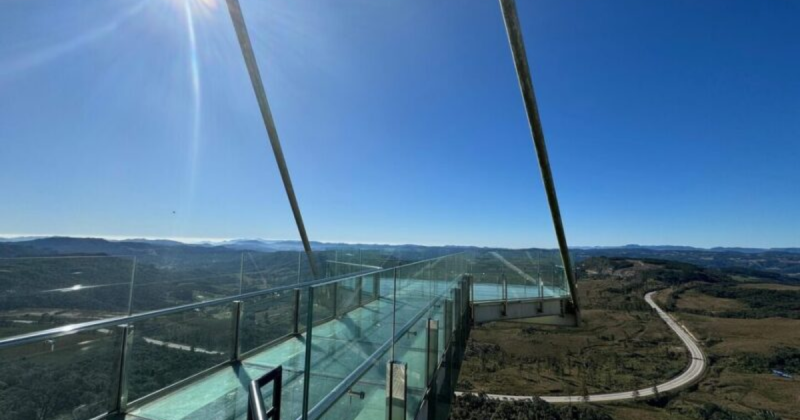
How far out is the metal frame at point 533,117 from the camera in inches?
222

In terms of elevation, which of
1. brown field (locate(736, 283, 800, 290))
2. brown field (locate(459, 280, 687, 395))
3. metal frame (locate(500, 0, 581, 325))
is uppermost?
metal frame (locate(500, 0, 581, 325))

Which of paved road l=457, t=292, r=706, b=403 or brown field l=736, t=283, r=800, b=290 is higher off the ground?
brown field l=736, t=283, r=800, b=290

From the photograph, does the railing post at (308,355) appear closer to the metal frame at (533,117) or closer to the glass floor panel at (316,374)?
the glass floor panel at (316,374)

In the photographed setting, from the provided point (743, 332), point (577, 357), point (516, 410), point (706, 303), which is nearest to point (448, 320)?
point (516, 410)

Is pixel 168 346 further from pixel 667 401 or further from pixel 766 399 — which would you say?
pixel 766 399

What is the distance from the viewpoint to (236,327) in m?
3.46

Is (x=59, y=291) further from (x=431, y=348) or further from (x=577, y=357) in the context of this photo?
(x=577, y=357)

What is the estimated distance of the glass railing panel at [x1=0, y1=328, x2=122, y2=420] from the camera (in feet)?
5.10

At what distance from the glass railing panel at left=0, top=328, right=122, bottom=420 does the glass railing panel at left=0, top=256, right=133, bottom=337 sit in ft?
4.36

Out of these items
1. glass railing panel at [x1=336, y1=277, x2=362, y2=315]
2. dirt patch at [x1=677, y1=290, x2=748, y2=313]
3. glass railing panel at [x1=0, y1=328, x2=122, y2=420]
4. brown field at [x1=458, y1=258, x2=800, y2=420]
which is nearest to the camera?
glass railing panel at [x1=0, y1=328, x2=122, y2=420]

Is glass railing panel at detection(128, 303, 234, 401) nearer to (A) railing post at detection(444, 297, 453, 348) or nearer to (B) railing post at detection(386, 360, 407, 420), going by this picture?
(B) railing post at detection(386, 360, 407, 420)

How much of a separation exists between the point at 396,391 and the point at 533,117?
5754 millimetres

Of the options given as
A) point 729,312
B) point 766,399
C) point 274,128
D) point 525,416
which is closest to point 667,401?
point 766,399

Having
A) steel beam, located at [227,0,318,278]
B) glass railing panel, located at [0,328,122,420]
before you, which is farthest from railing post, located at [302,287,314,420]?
steel beam, located at [227,0,318,278]
